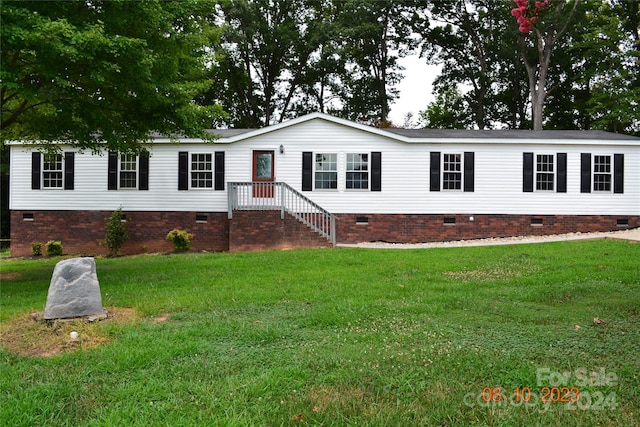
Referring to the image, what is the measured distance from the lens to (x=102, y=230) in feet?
57.7

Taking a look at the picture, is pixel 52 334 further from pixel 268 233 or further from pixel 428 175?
pixel 428 175

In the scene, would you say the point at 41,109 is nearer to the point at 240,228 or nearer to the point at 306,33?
the point at 240,228

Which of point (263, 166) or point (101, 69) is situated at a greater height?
point (101, 69)

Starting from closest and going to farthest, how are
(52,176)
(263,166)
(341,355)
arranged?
(341,355), (263,166), (52,176)

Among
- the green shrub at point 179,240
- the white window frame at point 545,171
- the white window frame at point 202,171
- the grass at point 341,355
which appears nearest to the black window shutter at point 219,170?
the white window frame at point 202,171

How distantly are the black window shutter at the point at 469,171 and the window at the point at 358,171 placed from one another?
327cm

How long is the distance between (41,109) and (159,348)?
7.60m

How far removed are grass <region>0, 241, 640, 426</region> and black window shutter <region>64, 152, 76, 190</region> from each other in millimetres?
10546

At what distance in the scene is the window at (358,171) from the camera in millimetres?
16797

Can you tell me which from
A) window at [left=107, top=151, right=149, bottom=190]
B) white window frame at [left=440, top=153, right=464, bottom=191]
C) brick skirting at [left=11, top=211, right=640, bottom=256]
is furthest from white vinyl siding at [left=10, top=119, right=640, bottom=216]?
window at [left=107, top=151, right=149, bottom=190]

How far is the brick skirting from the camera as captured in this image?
1543 centimetres

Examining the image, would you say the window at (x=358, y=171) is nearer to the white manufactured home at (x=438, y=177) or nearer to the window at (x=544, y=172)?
the white manufactured home at (x=438, y=177)

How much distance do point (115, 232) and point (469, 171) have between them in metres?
12.0

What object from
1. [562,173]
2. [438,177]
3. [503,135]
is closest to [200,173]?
[438,177]
